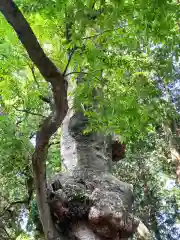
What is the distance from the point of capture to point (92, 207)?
124 inches

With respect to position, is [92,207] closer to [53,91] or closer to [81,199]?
[81,199]

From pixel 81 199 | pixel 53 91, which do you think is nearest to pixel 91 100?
pixel 53 91

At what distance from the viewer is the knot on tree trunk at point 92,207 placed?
309cm

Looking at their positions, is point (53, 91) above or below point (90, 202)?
above

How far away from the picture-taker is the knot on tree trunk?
10.2ft

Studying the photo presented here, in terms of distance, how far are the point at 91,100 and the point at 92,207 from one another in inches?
45.3

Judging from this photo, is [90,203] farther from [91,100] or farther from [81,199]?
[91,100]

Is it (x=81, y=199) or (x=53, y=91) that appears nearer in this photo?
(x=53, y=91)

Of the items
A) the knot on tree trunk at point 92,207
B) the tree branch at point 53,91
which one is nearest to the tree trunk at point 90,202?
the knot on tree trunk at point 92,207

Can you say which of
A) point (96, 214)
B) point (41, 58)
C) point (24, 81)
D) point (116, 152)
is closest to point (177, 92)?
point (116, 152)

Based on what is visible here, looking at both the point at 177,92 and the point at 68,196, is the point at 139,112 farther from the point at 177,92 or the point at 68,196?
the point at 177,92

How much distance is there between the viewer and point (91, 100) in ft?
8.79

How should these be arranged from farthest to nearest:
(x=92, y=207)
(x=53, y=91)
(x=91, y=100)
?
(x=92, y=207), (x=91, y=100), (x=53, y=91)

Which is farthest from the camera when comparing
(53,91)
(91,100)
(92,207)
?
(92,207)
